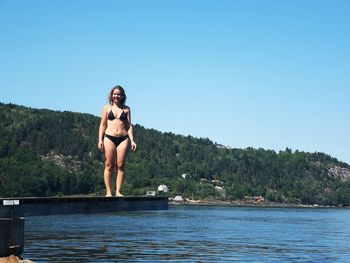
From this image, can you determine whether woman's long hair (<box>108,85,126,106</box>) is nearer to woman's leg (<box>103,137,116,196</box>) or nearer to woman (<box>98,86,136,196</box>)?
woman (<box>98,86,136,196</box>)

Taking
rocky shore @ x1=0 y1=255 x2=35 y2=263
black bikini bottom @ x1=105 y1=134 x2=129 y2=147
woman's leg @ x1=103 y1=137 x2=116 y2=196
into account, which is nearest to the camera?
rocky shore @ x1=0 y1=255 x2=35 y2=263

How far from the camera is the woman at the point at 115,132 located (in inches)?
984

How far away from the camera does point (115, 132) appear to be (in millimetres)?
25016

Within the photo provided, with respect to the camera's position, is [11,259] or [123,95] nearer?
[11,259]

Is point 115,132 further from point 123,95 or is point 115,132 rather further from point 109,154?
point 123,95

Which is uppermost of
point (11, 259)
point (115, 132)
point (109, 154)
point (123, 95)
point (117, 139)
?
point (123, 95)

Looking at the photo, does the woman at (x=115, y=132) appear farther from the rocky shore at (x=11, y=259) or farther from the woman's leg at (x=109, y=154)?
the rocky shore at (x=11, y=259)

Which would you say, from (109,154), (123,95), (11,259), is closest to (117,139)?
(109,154)

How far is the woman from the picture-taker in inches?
984

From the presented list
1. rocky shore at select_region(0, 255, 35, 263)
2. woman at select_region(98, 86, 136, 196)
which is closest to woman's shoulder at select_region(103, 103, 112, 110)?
woman at select_region(98, 86, 136, 196)

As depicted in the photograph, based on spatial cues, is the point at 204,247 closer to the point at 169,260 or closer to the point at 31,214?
the point at 169,260

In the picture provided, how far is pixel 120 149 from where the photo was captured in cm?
2503

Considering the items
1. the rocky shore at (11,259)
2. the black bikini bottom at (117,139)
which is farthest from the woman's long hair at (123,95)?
the rocky shore at (11,259)

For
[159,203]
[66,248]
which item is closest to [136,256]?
[66,248]
